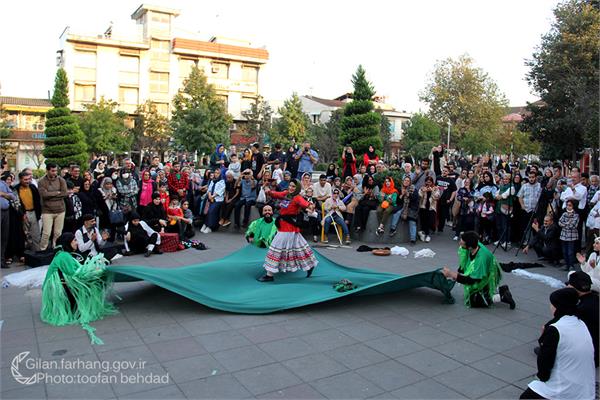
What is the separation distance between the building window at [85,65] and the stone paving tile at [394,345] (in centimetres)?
4792

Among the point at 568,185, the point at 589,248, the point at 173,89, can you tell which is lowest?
the point at 589,248

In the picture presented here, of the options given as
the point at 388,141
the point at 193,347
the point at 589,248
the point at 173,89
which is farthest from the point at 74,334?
the point at 388,141

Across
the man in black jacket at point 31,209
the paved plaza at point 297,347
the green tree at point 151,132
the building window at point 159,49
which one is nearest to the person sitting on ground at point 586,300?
the paved plaza at point 297,347

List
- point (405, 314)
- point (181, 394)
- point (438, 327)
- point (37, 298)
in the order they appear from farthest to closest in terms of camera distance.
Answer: point (37, 298) < point (405, 314) < point (438, 327) < point (181, 394)

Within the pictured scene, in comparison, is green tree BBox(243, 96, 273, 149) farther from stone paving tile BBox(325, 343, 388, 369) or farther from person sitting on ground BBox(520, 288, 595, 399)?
person sitting on ground BBox(520, 288, 595, 399)

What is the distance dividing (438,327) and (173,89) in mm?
48231

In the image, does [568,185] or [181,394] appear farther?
[568,185]

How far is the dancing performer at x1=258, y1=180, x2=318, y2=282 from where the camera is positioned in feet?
26.7

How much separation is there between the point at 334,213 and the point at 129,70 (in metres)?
42.3

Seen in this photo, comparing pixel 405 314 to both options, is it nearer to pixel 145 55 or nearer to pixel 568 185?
pixel 568 185

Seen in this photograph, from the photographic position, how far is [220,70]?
174 ft

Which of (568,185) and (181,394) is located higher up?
(568,185)

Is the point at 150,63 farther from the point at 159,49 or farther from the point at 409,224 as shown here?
the point at 409,224

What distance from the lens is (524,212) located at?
12125 millimetres
